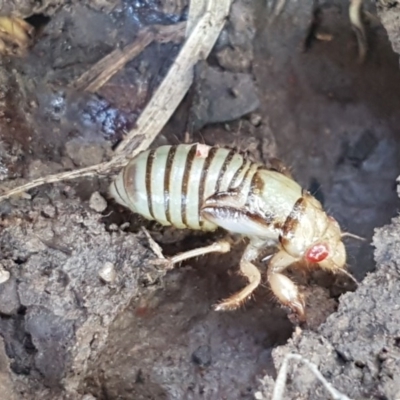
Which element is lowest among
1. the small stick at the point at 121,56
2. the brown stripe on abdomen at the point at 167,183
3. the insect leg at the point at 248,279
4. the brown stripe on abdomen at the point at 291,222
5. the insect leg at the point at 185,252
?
the insect leg at the point at 248,279

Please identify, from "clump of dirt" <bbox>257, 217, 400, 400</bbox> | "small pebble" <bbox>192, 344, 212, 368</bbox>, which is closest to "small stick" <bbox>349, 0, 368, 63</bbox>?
"clump of dirt" <bbox>257, 217, 400, 400</bbox>

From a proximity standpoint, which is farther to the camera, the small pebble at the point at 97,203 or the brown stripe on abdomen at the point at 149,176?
the brown stripe on abdomen at the point at 149,176

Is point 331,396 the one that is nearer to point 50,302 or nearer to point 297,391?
point 297,391

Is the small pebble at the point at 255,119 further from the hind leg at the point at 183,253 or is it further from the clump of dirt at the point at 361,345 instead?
the clump of dirt at the point at 361,345

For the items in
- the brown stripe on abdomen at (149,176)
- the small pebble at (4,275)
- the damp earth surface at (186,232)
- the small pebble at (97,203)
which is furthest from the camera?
the brown stripe on abdomen at (149,176)

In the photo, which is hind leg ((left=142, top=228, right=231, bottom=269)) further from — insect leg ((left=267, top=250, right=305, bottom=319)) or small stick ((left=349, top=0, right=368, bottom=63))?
small stick ((left=349, top=0, right=368, bottom=63))

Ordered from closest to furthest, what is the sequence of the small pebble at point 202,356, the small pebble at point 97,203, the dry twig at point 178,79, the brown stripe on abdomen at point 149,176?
1. the small pebble at point 202,356
2. the small pebble at point 97,203
3. the brown stripe on abdomen at point 149,176
4. the dry twig at point 178,79

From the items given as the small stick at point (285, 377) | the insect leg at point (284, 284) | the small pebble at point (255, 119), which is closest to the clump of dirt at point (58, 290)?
the insect leg at point (284, 284)

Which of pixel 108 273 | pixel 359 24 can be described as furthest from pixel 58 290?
pixel 359 24

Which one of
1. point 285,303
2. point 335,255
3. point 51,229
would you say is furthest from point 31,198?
point 335,255
